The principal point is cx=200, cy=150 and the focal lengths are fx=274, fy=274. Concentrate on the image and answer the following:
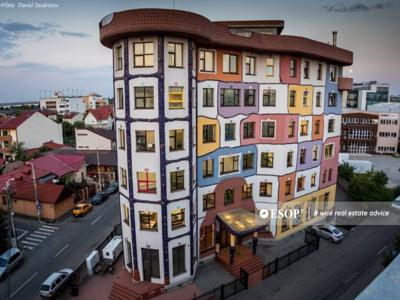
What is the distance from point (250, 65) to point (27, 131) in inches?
2456

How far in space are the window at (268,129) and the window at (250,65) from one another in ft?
15.7

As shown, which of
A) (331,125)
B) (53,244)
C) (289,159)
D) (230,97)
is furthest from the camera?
(331,125)

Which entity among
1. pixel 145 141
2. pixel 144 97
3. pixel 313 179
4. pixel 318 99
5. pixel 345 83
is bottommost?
pixel 313 179

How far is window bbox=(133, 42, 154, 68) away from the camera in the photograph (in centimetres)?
1795

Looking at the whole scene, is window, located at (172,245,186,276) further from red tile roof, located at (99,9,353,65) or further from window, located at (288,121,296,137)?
red tile roof, located at (99,9,353,65)

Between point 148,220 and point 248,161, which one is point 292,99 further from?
point 148,220

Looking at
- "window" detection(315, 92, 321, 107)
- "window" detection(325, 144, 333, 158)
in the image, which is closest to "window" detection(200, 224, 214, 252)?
"window" detection(325, 144, 333, 158)

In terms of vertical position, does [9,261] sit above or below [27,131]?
below

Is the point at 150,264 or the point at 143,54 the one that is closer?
the point at 143,54

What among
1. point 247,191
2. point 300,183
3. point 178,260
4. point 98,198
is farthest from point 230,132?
point 98,198

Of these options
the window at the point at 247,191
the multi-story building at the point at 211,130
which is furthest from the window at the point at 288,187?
the window at the point at 247,191

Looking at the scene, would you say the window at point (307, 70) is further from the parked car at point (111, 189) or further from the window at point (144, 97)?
the parked car at point (111, 189)

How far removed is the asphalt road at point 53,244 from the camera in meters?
22.4

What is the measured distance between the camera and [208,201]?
2373 cm
